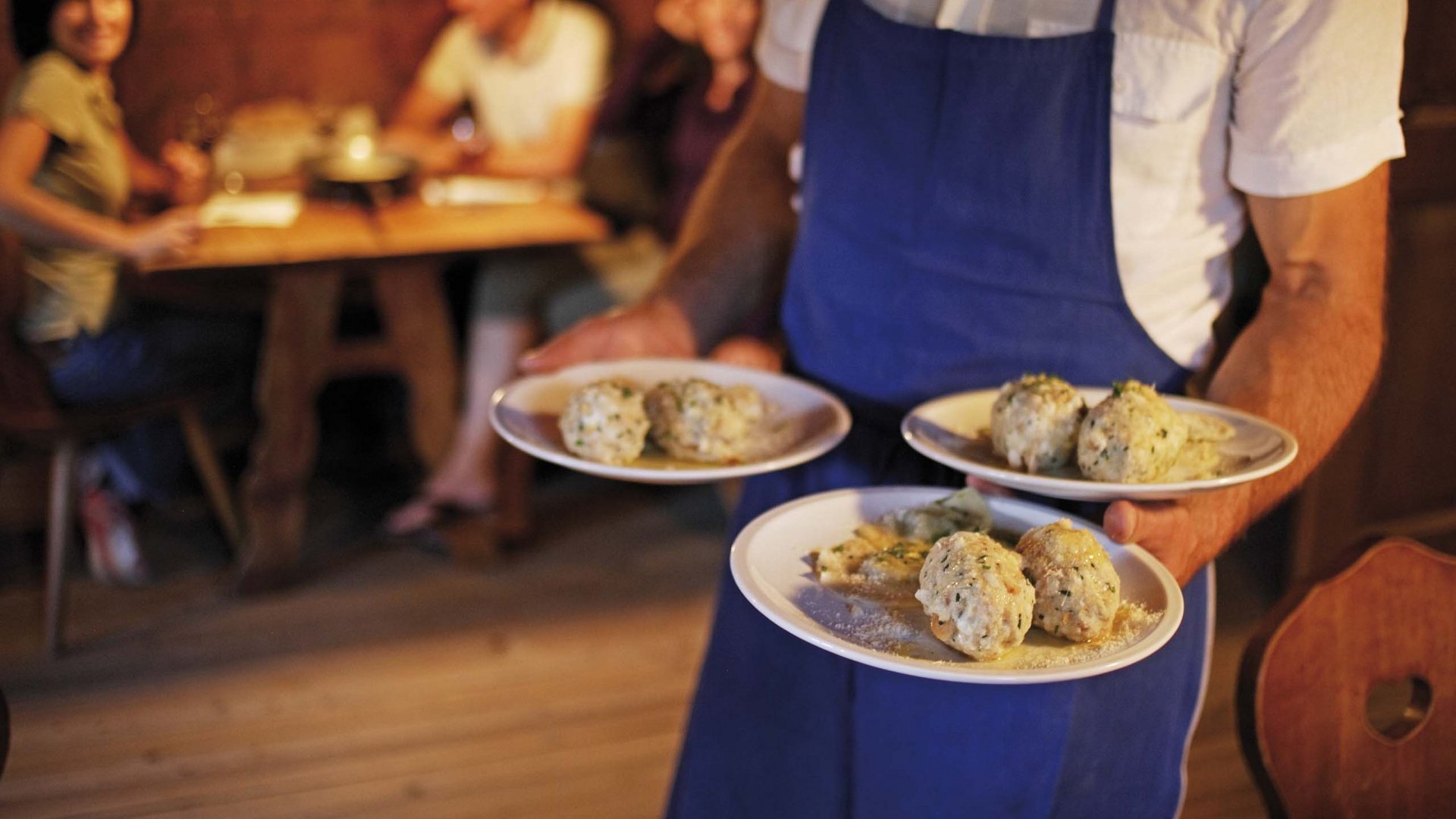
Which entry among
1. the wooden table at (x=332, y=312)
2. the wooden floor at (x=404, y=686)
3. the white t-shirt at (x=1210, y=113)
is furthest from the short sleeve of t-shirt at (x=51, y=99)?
the white t-shirt at (x=1210, y=113)

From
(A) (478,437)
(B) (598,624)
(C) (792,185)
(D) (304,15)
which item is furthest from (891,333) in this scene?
(D) (304,15)

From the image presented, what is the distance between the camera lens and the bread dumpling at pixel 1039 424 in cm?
112

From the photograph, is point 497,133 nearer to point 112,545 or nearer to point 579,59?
point 579,59

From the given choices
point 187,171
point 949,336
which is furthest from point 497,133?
point 949,336

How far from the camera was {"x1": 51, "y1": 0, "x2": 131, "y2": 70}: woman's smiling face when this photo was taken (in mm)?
2850

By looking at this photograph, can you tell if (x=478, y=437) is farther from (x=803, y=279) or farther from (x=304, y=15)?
(x=803, y=279)

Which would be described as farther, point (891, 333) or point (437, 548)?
point (437, 548)

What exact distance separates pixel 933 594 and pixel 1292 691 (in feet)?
1.29

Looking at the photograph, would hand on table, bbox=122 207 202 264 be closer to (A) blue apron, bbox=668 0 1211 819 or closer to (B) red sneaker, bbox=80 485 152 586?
(B) red sneaker, bbox=80 485 152 586

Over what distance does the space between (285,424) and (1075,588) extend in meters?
2.65

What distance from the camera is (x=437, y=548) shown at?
349cm

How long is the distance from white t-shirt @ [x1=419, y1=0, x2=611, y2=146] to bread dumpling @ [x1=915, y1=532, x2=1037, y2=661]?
3196mm

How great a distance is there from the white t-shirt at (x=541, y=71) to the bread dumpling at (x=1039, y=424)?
10.0 feet

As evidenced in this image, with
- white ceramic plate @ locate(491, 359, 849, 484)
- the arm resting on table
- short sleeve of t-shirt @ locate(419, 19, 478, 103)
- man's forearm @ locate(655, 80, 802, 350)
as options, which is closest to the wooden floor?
white ceramic plate @ locate(491, 359, 849, 484)
